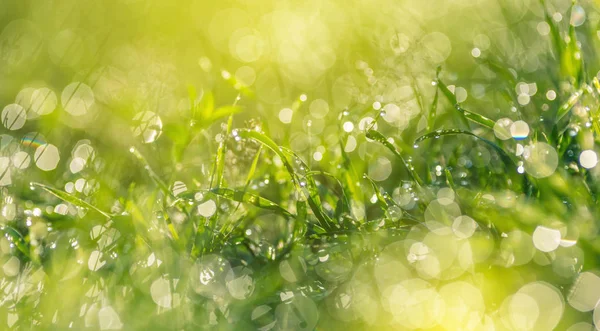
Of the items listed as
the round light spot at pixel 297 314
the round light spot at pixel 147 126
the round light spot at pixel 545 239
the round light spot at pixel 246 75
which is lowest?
the round light spot at pixel 246 75

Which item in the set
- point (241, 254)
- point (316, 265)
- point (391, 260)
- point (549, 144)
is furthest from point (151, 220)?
point (549, 144)

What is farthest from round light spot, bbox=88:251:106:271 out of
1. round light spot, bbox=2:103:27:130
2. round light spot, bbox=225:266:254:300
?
round light spot, bbox=2:103:27:130

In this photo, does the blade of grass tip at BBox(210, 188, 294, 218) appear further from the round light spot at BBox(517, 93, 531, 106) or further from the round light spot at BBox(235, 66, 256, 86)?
the round light spot at BBox(235, 66, 256, 86)

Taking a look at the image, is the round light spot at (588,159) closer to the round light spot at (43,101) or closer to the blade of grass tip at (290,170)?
the blade of grass tip at (290,170)

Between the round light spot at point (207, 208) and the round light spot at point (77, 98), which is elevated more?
the round light spot at point (207, 208)

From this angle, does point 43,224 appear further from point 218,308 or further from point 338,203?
point 338,203

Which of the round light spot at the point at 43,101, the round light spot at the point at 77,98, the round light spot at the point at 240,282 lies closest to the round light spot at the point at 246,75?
the round light spot at the point at 77,98

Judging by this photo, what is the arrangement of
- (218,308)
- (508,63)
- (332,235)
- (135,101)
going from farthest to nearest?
1. (135,101)
2. (508,63)
3. (332,235)
4. (218,308)
